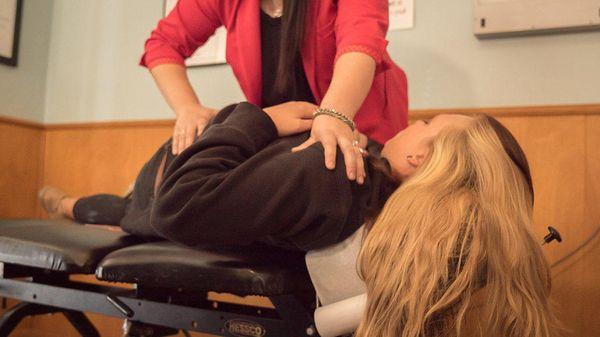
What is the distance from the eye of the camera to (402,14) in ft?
5.54

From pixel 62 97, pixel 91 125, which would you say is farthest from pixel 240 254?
pixel 62 97

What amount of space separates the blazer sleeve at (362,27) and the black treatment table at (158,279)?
374mm

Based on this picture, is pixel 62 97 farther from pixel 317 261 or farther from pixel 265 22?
pixel 317 261

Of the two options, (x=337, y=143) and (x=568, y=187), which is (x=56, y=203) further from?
(x=568, y=187)

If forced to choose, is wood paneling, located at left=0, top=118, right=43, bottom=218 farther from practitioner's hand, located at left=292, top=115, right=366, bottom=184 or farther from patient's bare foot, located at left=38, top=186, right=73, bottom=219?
practitioner's hand, located at left=292, top=115, right=366, bottom=184

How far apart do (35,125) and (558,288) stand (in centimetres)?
191

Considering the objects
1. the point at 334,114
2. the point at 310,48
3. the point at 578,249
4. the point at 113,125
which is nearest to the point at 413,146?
the point at 334,114

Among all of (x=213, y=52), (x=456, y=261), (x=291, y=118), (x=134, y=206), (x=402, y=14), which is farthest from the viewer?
(x=213, y=52)

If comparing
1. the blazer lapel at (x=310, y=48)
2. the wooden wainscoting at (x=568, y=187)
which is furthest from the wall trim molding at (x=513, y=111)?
the blazer lapel at (x=310, y=48)

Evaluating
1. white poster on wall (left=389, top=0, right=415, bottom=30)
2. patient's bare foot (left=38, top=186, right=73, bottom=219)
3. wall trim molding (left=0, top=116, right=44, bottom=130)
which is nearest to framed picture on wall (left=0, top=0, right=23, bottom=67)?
wall trim molding (left=0, top=116, right=44, bottom=130)

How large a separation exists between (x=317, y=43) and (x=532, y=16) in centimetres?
66

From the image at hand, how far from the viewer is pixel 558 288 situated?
56.4 inches

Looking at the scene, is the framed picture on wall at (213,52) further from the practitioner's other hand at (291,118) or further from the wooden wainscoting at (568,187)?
the practitioner's other hand at (291,118)

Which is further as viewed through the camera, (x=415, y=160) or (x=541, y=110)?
(x=541, y=110)
